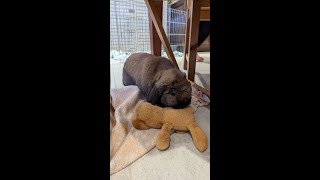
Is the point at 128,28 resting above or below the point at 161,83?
above

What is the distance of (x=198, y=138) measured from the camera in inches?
31.5

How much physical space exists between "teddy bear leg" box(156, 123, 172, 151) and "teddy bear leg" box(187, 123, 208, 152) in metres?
0.09

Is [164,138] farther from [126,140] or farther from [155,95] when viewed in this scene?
[155,95]

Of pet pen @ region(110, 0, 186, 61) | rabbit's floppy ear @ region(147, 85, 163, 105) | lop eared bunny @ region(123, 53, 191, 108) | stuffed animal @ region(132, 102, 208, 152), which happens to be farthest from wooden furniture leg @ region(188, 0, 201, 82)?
pet pen @ region(110, 0, 186, 61)

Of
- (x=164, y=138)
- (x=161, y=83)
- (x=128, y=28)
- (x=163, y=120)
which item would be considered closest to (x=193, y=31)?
(x=161, y=83)

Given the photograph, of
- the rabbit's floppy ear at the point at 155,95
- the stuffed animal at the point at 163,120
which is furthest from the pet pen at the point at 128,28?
the stuffed animal at the point at 163,120

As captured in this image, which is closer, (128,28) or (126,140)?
(126,140)

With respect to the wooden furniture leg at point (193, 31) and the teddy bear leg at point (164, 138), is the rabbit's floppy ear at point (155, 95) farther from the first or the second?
the wooden furniture leg at point (193, 31)

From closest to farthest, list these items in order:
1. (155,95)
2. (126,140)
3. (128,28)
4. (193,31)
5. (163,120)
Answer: (126,140)
(163,120)
(155,95)
(193,31)
(128,28)

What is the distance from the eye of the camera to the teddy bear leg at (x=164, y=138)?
77 cm

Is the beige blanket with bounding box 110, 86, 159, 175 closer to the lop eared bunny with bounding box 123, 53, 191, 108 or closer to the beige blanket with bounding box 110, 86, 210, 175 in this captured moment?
the beige blanket with bounding box 110, 86, 210, 175

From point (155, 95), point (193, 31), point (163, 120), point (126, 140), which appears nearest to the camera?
point (126, 140)

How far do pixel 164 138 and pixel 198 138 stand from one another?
132mm
